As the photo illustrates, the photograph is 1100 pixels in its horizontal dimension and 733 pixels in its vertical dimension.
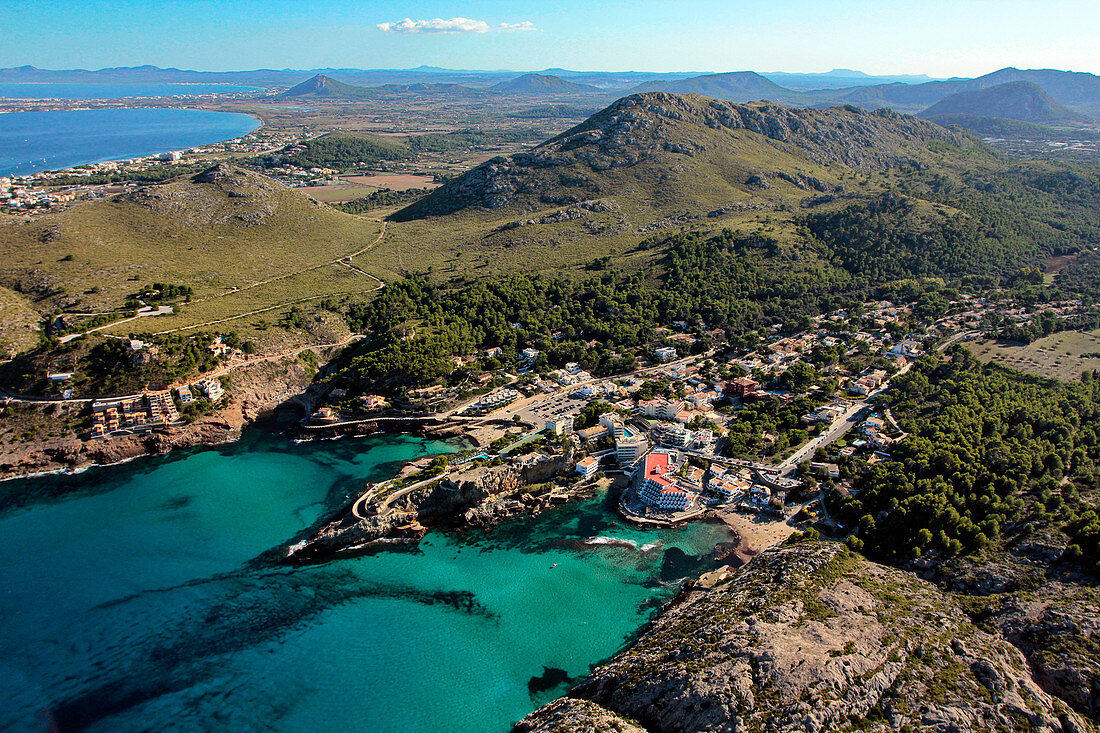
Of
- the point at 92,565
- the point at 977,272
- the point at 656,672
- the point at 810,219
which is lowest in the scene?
the point at 92,565

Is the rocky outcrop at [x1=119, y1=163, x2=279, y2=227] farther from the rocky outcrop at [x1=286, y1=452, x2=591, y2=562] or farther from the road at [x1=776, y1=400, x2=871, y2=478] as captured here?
the road at [x1=776, y1=400, x2=871, y2=478]

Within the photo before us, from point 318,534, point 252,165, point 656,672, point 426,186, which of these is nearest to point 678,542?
point 656,672

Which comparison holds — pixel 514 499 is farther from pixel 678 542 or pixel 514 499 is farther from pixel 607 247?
pixel 607 247

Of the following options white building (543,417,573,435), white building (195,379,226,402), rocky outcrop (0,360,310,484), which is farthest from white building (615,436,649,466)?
white building (195,379,226,402)

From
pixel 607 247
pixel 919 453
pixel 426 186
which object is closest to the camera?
pixel 919 453

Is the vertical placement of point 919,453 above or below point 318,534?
above

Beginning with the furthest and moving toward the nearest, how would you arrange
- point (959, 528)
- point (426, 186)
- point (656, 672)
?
point (426, 186) < point (959, 528) < point (656, 672)
